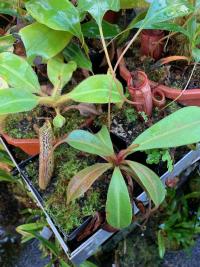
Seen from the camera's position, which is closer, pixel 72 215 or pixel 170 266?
pixel 72 215

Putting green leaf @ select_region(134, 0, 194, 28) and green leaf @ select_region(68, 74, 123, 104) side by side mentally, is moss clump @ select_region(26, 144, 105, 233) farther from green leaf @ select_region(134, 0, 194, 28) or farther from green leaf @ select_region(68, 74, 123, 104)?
green leaf @ select_region(134, 0, 194, 28)

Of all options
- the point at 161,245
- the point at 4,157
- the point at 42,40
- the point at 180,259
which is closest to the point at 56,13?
the point at 42,40

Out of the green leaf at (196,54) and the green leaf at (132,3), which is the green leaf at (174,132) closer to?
the green leaf at (196,54)

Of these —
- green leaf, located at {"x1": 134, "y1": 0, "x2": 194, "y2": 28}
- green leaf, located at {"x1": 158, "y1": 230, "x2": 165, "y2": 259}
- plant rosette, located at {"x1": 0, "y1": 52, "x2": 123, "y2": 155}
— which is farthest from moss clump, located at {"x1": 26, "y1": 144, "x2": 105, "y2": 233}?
green leaf, located at {"x1": 158, "y1": 230, "x2": 165, "y2": 259}

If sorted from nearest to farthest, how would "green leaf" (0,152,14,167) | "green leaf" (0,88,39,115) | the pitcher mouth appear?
"green leaf" (0,88,39,115), the pitcher mouth, "green leaf" (0,152,14,167)

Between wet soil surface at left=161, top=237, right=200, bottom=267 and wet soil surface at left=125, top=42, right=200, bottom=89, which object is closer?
wet soil surface at left=125, top=42, right=200, bottom=89

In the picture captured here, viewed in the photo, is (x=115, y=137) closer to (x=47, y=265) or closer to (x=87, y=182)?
(x=87, y=182)

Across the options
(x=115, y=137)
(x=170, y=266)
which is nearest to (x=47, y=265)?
(x=170, y=266)
